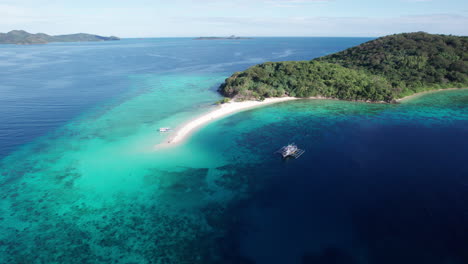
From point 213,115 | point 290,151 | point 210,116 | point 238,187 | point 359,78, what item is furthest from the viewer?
point 359,78

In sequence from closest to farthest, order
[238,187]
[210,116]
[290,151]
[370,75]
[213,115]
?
[238,187], [290,151], [210,116], [213,115], [370,75]

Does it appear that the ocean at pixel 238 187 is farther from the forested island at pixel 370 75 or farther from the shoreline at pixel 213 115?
the forested island at pixel 370 75

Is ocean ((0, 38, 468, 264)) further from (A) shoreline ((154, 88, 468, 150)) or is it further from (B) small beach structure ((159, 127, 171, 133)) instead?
(A) shoreline ((154, 88, 468, 150))

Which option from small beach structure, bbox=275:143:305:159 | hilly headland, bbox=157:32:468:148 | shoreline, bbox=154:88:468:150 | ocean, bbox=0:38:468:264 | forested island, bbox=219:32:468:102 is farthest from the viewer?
forested island, bbox=219:32:468:102

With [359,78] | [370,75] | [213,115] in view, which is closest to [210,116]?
[213,115]

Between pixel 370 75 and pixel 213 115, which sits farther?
pixel 370 75

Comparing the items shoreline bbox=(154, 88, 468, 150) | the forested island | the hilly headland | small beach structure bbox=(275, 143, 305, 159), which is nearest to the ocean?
small beach structure bbox=(275, 143, 305, 159)

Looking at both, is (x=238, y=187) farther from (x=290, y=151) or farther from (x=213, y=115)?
(x=213, y=115)
